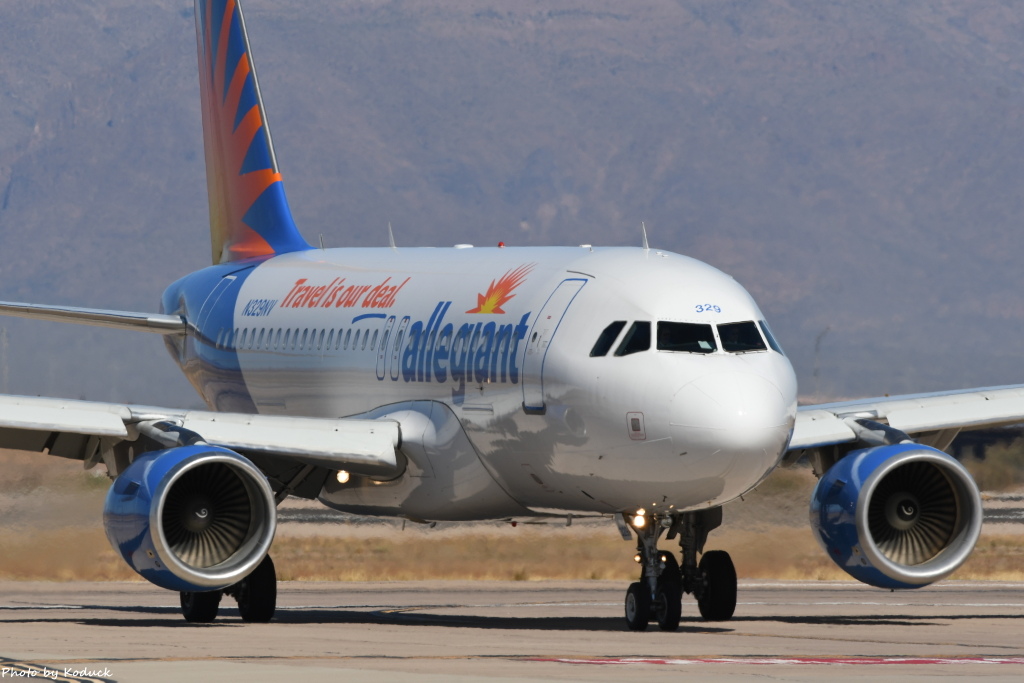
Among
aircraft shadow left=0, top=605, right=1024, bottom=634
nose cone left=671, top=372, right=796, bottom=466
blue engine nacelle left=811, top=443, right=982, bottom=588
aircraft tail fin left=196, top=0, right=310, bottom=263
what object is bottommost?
aircraft shadow left=0, top=605, right=1024, bottom=634

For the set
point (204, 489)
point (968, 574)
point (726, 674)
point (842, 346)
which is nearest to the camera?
A: point (726, 674)

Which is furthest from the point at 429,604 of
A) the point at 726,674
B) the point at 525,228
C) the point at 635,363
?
Result: the point at 525,228

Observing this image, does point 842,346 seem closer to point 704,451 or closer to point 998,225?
point 998,225

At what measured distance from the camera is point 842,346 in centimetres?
17450

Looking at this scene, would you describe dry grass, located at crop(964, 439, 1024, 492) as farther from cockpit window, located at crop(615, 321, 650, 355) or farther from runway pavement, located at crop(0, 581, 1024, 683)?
cockpit window, located at crop(615, 321, 650, 355)

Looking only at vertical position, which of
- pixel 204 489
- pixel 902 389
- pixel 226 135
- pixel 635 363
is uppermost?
pixel 226 135

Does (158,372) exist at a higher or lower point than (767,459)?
lower

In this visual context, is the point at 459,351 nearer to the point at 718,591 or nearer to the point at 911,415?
the point at 718,591

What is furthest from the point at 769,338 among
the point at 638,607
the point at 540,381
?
the point at 638,607

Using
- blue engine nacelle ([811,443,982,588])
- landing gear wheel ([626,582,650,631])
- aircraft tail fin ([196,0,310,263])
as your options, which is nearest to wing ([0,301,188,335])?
aircraft tail fin ([196,0,310,263])

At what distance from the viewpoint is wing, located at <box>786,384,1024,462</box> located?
25.2m

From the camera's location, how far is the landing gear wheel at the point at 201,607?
25516 millimetres

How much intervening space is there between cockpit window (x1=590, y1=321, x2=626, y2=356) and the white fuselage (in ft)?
0.14

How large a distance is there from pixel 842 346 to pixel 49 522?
143 meters
